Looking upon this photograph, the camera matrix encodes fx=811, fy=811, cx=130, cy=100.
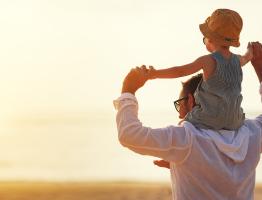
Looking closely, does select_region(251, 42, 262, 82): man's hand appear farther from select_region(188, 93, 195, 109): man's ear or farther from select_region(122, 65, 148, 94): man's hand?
select_region(122, 65, 148, 94): man's hand

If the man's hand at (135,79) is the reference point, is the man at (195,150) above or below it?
below

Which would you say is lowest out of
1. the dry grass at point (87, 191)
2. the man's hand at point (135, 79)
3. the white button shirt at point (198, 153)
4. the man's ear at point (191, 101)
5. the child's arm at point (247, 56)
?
the white button shirt at point (198, 153)

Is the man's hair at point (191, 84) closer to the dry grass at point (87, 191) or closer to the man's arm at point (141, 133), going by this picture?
Answer: the man's arm at point (141, 133)

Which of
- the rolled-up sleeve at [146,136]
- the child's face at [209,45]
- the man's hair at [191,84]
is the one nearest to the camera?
the rolled-up sleeve at [146,136]

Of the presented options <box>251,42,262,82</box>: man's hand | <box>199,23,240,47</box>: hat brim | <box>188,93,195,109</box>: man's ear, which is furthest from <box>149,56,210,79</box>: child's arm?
<box>251,42,262,82</box>: man's hand

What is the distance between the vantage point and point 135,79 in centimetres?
312

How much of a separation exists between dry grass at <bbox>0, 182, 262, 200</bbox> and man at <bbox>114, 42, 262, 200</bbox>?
876cm

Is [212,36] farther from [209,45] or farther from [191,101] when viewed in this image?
[191,101]

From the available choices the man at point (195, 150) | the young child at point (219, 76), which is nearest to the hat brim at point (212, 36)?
the young child at point (219, 76)

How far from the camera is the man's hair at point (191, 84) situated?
353 cm

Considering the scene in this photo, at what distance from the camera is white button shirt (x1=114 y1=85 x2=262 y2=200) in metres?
3.06

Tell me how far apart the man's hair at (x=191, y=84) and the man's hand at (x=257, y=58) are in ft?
0.91

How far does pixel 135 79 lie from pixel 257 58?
2.54 feet

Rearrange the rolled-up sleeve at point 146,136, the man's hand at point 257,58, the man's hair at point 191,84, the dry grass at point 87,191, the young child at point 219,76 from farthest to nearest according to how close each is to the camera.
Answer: the dry grass at point 87,191 → the man's hand at point 257,58 → the man's hair at point 191,84 → the young child at point 219,76 → the rolled-up sleeve at point 146,136
